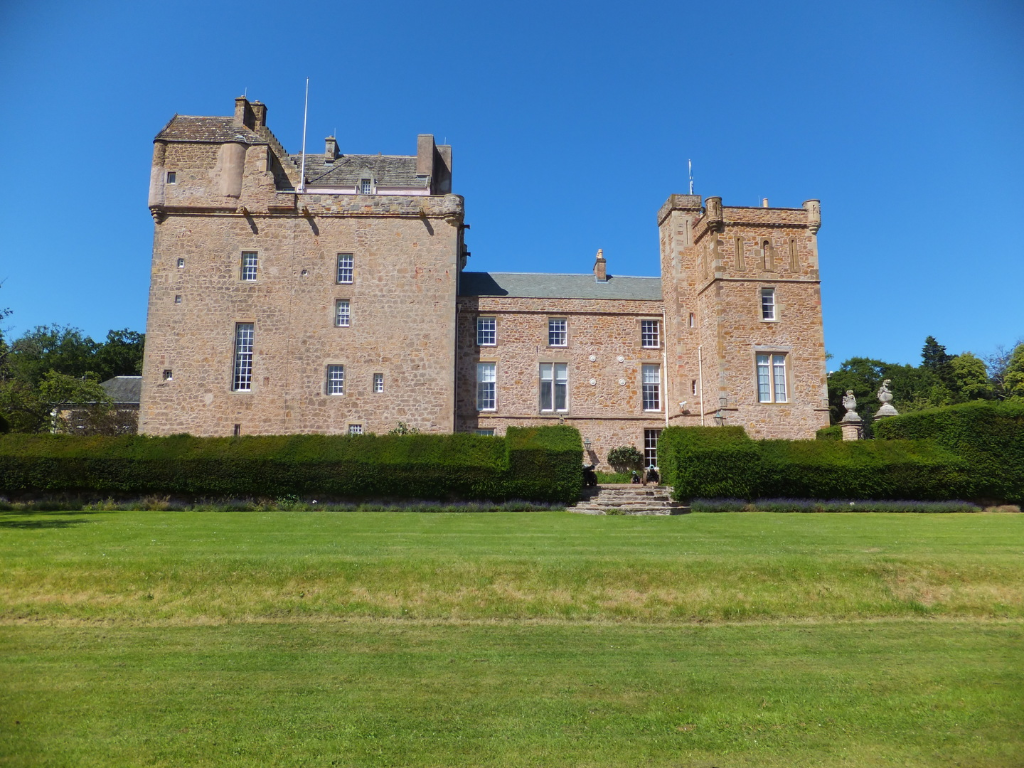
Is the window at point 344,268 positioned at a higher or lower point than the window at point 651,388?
higher

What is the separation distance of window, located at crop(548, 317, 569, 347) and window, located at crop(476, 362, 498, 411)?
2.94m

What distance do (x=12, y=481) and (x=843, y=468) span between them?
84.5ft

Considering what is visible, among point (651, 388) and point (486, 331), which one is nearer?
point (651, 388)

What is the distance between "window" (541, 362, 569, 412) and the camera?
100 ft

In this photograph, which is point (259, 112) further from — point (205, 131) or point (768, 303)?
point (768, 303)

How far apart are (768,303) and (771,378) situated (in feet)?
10.4

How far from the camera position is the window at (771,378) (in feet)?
89.7

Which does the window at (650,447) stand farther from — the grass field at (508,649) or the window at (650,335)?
the grass field at (508,649)

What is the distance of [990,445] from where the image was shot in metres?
20.9

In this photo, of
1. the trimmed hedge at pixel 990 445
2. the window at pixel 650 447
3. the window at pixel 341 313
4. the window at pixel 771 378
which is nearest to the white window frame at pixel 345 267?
the window at pixel 341 313

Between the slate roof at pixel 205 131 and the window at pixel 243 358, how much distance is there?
8.34 m

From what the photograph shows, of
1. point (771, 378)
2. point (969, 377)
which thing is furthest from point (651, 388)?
point (969, 377)

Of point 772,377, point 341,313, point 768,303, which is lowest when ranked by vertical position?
point 772,377

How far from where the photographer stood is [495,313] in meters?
30.9
